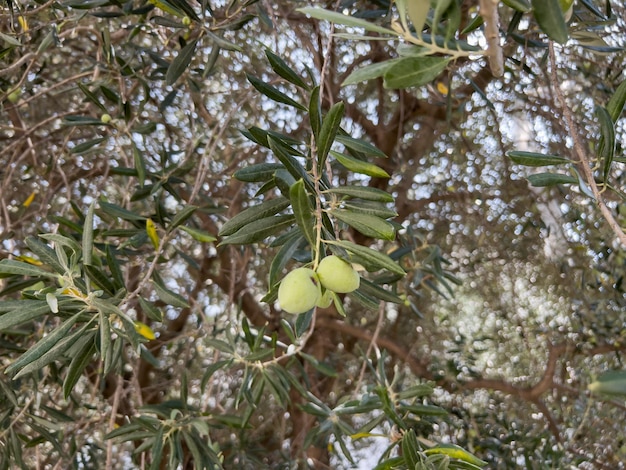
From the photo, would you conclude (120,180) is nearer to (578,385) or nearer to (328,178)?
(328,178)

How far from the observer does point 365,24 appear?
797 millimetres

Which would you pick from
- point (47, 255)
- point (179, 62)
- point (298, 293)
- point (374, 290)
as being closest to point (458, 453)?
point (374, 290)

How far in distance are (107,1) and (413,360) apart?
2.50m

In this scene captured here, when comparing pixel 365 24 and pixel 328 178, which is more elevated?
pixel 365 24

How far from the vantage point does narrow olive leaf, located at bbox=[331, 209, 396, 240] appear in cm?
104

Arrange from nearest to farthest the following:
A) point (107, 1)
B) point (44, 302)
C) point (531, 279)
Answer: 1. point (44, 302)
2. point (107, 1)
3. point (531, 279)

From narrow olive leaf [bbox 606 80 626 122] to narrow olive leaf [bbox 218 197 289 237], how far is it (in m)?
0.64

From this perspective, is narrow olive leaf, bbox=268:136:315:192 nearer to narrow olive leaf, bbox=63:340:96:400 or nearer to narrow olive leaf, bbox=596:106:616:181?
narrow olive leaf, bbox=596:106:616:181

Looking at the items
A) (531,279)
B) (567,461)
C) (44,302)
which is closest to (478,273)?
(531,279)

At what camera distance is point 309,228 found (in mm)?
1024

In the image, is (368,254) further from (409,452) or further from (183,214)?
(183,214)

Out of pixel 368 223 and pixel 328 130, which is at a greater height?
pixel 328 130

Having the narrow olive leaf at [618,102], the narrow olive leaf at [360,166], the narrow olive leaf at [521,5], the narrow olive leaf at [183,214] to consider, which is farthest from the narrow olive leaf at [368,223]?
the narrow olive leaf at [183,214]

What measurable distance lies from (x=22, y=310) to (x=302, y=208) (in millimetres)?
680
